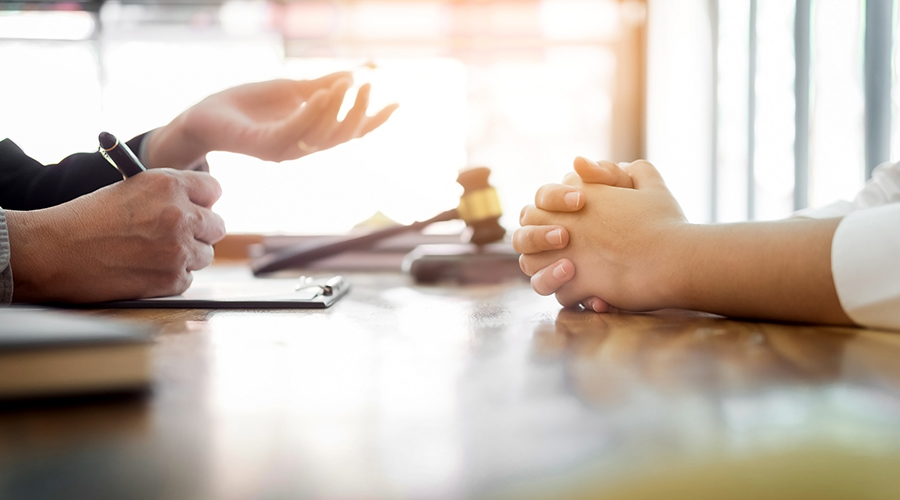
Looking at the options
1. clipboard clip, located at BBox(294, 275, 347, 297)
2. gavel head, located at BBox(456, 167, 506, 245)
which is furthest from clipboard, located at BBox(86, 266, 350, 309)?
gavel head, located at BBox(456, 167, 506, 245)

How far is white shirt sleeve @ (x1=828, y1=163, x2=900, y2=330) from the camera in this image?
49 centimetres

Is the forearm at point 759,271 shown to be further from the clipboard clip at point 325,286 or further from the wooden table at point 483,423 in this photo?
the clipboard clip at point 325,286

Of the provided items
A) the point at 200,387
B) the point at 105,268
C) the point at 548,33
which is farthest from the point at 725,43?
the point at 200,387

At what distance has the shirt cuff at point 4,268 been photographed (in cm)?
61

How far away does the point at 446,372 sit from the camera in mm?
363

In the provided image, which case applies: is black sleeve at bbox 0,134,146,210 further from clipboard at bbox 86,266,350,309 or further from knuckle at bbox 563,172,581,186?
knuckle at bbox 563,172,581,186

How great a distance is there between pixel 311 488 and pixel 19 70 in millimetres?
4308

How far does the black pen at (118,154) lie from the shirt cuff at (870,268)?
0.75m

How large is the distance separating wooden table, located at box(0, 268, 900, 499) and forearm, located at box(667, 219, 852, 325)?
0.06m

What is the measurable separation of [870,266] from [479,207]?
2.68 ft

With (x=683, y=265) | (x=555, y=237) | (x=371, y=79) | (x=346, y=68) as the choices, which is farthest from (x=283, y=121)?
(x=346, y=68)

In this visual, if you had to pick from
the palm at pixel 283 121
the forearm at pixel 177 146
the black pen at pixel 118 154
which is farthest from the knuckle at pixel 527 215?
the forearm at pixel 177 146

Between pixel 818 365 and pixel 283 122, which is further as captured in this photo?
pixel 283 122

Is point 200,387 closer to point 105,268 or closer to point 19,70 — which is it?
point 105,268
